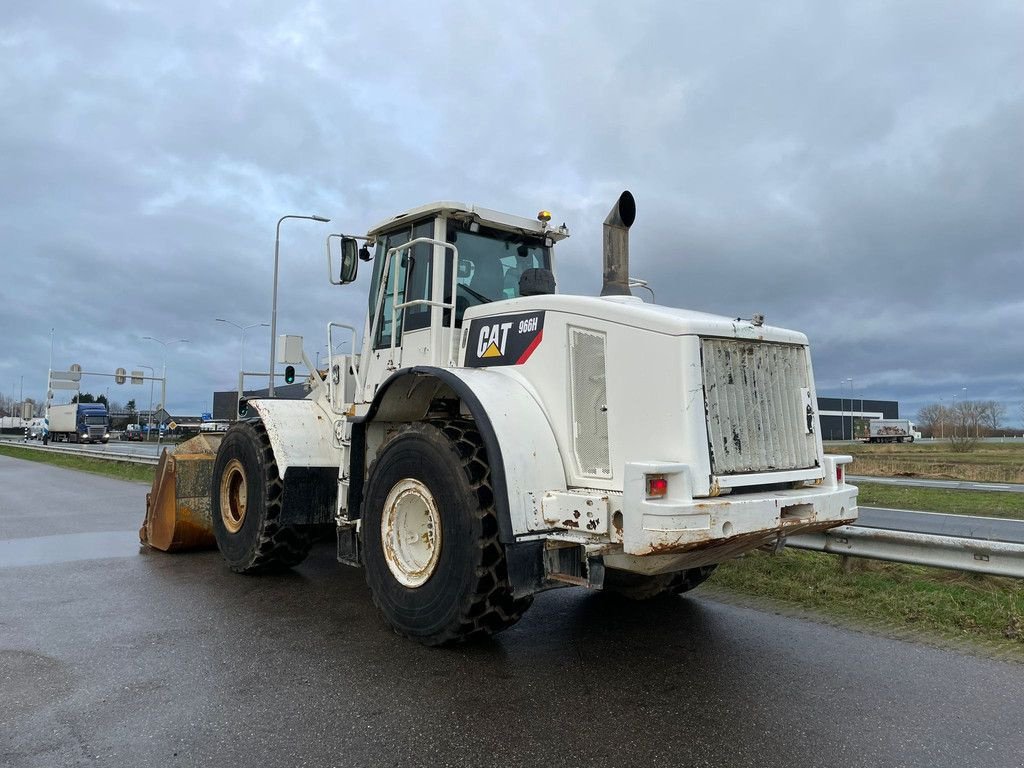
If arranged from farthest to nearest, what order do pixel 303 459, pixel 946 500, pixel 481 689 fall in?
pixel 946 500 < pixel 303 459 < pixel 481 689

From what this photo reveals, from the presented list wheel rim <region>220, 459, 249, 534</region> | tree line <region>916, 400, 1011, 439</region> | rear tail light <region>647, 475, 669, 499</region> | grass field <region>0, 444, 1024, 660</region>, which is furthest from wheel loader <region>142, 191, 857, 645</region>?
tree line <region>916, 400, 1011, 439</region>

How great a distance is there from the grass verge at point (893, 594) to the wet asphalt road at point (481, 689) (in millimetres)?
459

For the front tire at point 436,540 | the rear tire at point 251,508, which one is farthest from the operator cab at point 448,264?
the rear tire at point 251,508

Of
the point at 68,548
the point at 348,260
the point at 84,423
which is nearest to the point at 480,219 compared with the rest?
the point at 348,260

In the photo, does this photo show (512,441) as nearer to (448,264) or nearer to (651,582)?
(448,264)

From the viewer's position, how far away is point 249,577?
7086 millimetres

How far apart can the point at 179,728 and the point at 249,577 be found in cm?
360

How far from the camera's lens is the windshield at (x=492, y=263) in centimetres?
598

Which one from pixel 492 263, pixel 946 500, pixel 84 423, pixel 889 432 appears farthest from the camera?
pixel 889 432

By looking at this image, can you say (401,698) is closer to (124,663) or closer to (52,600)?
(124,663)

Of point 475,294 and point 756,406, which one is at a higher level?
point 475,294

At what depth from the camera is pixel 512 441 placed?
4.43m

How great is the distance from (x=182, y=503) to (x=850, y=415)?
112m

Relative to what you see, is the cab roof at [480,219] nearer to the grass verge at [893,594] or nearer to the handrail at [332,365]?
the handrail at [332,365]
